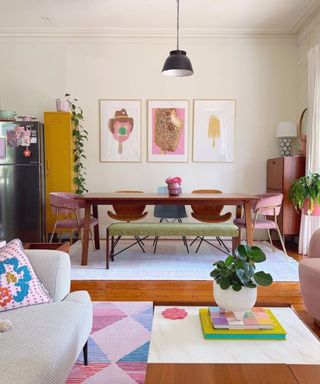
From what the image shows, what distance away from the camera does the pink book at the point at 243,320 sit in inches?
57.2

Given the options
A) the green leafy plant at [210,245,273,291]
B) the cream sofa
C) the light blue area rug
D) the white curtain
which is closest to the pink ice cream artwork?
the light blue area rug

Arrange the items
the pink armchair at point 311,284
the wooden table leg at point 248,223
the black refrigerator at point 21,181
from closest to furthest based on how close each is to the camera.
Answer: the pink armchair at point 311,284, the wooden table leg at point 248,223, the black refrigerator at point 21,181

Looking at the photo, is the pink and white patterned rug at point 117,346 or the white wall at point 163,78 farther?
the white wall at point 163,78

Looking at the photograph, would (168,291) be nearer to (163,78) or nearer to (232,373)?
(232,373)

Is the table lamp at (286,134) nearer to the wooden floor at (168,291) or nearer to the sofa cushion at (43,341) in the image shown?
the wooden floor at (168,291)

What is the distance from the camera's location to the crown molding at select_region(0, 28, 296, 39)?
5.31m

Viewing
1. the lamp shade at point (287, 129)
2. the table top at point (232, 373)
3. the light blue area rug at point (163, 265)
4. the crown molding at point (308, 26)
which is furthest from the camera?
the lamp shade at point (287, 129)

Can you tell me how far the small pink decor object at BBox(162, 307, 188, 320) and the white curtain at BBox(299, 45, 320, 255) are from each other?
10.9ft

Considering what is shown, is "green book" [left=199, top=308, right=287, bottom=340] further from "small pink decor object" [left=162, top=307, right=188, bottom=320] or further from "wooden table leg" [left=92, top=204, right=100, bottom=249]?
"wooden table leg" [left=92, top=204, right=100, bottom=249]

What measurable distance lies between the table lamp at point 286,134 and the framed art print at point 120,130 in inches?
88.1

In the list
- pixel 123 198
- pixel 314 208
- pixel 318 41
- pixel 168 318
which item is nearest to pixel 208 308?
pixel 168 318

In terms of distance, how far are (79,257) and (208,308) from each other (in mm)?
2983

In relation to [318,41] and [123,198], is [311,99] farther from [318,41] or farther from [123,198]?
[123,198]

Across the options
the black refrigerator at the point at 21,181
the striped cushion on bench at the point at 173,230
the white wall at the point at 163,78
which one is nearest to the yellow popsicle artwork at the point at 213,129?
the white wall at the point at 163,78
